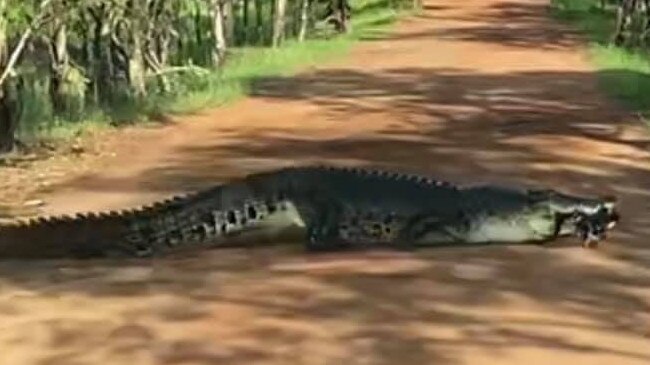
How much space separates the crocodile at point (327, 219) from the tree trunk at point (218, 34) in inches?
672

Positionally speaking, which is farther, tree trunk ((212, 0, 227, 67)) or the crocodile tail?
tree trunk ((212, 0, 227, 67))

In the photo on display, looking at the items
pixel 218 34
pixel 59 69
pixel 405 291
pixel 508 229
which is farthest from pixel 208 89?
pixel 405 291

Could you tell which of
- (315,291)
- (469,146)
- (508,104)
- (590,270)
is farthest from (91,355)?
(508,104)

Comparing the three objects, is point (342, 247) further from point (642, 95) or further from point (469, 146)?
point (642, 95)

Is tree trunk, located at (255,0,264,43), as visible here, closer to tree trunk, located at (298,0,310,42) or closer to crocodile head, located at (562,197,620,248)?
tree trunk, located at (298,0,310,42)

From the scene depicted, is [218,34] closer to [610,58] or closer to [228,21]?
[228,21]

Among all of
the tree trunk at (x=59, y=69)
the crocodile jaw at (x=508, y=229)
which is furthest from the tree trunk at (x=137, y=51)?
the crocodile jaw at (x=508, y=229)

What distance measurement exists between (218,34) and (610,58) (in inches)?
275

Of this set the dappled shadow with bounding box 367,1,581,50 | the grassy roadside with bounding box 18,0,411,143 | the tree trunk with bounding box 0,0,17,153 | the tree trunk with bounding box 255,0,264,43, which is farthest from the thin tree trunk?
the tree trunk with bounding box 255,0,264,43

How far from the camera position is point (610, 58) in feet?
79.7

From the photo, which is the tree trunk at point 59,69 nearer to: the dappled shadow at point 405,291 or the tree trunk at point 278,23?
the dappled shadow at point 405,291

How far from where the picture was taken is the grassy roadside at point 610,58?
1808 cm

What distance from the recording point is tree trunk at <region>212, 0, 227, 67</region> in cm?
2622

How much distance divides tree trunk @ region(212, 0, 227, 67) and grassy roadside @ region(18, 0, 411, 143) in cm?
25
